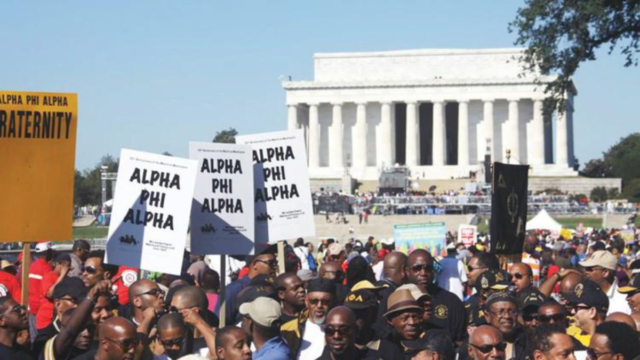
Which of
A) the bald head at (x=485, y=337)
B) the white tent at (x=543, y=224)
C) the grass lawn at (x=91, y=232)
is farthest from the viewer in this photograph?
the grass lawn at (x=91, y=232)

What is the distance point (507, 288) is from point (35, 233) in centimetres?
390

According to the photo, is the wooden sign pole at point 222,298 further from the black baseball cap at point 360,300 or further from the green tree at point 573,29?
the green tree at point 573,29

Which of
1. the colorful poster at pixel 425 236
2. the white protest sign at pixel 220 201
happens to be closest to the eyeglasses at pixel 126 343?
the white protest sign at pixel 220 201

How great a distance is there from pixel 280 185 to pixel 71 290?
3.68 m

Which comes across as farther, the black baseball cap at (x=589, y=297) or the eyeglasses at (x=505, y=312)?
the black baseball cap at (x=589, y=297)

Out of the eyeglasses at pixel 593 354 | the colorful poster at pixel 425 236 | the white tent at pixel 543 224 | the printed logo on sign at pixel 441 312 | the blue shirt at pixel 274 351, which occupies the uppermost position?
the white tent at pixel 543 224

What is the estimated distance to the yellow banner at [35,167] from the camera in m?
10.7

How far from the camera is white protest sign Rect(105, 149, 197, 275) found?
37.7 ft

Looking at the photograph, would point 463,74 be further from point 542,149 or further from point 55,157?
point 55,157

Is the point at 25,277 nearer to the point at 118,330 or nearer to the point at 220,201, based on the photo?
the point at 220,201

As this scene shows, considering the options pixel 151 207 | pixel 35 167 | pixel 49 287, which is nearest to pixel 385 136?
pixel 49 287

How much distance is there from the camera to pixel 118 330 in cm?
808

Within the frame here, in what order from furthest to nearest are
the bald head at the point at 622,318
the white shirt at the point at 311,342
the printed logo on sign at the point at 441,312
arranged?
the printed logo on sign at the point at 441,312
the white shirt at the point at 311,342
the bald head at the point at 622,318

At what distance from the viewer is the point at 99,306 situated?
9.69m
